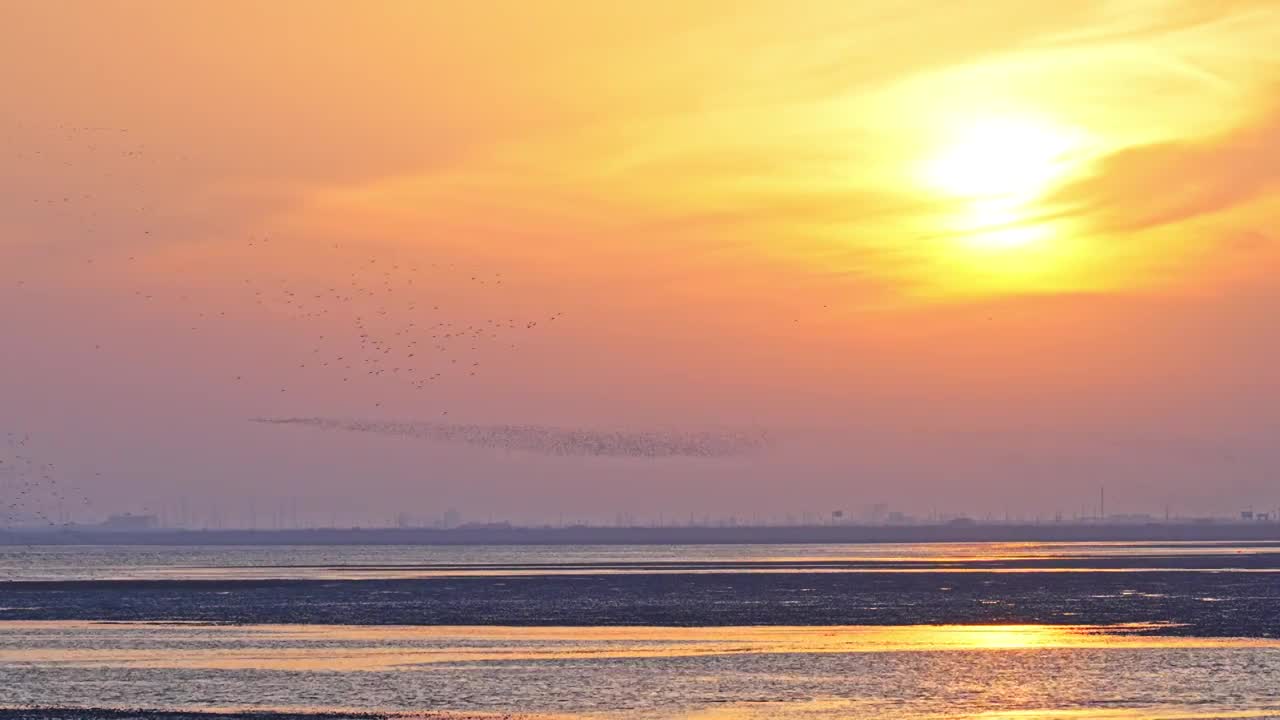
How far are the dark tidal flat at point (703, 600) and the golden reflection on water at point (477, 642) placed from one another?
13.4ft

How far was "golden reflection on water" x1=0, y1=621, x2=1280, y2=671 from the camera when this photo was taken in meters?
64.2

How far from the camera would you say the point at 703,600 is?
338 ft

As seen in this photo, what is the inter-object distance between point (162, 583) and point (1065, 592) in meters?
72.1

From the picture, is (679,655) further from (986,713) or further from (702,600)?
(702,600)

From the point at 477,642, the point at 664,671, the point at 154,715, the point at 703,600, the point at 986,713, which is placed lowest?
the point at 154,715

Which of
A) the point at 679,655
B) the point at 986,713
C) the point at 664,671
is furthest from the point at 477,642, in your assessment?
the point at 986,713

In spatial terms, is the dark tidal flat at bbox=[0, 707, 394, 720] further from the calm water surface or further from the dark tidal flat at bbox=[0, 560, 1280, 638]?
the dark tidal flat at bbox=[0, 560, 1280, 638]

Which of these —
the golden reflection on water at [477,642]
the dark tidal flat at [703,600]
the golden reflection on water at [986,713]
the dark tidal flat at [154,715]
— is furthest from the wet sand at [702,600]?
the dark tidal flat at [154,715]

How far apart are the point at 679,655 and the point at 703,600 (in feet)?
126

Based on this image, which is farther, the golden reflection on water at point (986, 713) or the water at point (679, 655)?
the water at point (679, 655)

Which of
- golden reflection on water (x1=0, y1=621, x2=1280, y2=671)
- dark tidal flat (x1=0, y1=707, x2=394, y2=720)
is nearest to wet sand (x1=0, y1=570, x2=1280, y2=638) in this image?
golden reflection on water (x1=0, y1=621, x2=1280, y2=671)

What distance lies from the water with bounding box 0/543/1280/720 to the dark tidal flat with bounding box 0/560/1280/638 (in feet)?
1.47

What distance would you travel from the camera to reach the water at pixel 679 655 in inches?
2007

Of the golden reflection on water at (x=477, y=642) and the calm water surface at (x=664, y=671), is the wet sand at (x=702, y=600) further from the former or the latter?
the calm water surface at (x=664, y=671)
